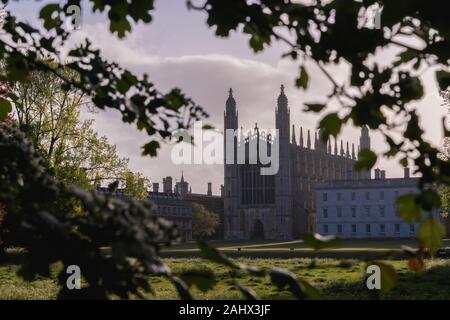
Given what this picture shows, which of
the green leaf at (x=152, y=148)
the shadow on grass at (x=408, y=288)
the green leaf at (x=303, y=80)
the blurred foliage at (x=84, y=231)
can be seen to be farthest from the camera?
the shadow on grass at (x=408, y=288)

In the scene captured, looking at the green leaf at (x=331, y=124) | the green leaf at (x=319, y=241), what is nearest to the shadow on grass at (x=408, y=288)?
the green leaf at (x=331, y=124)

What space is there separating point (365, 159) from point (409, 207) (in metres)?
0.28

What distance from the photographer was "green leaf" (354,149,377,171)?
275 centimetres

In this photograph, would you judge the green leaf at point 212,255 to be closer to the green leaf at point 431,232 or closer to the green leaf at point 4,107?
the green leaf at point 431,232

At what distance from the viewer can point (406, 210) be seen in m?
2.80

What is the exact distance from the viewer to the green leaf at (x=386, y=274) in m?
2.76

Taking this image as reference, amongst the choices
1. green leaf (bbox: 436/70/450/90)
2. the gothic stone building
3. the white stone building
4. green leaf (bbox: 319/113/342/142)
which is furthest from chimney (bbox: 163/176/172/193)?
green leaf (bbox: 319/113/342/142)

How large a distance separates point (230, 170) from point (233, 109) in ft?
36.1

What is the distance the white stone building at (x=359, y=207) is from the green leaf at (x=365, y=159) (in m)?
106

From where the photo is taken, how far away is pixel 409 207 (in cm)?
280

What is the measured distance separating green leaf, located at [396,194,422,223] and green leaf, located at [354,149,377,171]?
0.19 m

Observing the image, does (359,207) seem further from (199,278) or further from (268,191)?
(199,278)

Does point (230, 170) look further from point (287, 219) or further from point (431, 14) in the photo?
point (431, 14)

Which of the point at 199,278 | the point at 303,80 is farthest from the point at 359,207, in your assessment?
the point at 199,278
